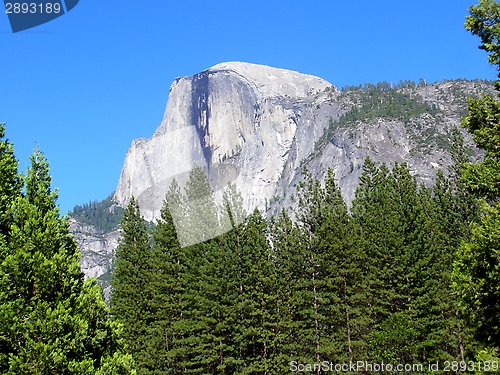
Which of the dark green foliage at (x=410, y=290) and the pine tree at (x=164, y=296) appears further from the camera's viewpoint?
the pine tree at (x=164, y=296)

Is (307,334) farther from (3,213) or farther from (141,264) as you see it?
(3,213)

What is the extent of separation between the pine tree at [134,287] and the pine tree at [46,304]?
717 inches

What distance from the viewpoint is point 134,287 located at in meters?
29.7

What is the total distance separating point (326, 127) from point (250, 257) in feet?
553

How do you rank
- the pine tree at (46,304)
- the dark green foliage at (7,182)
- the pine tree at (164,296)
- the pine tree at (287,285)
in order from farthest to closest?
the pine tree at (164,296) < the pine tree at (287,285) < the dark green foliage at (7,182) < the pine tree at (46,304)

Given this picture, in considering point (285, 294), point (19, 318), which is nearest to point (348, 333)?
point (285, 294)

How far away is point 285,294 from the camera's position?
27797mm

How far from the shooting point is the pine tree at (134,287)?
28.0 meters

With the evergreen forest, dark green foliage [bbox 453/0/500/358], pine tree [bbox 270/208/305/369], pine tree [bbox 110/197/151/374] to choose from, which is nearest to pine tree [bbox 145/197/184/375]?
the evergreen forest

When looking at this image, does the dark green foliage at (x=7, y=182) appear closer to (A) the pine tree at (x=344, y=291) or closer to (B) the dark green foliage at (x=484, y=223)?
(B) the dark green foliage at (x=484, y=223)

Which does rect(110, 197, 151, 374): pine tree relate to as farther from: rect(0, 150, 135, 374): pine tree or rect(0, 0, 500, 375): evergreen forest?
rect(0, 150, 135, 374): pine tree

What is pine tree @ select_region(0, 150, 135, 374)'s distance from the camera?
26.6ft

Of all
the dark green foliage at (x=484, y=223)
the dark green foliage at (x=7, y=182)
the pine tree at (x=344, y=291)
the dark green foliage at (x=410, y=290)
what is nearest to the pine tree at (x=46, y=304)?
the dark green foliage at (x=7, y=182)

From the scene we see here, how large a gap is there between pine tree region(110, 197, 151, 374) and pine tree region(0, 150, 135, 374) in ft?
59.8
